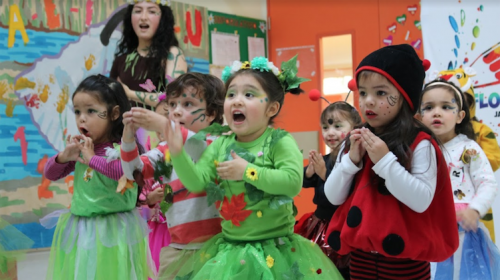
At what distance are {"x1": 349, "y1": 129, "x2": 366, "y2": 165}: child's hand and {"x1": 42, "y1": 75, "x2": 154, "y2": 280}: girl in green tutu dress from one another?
992 millimetres

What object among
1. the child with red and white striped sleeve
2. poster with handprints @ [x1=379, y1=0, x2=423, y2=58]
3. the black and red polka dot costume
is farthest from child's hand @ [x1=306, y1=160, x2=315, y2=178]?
poster with handprints @ [x1=379, y1=0, x2=423, y2=58]

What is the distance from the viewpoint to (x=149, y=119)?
1.74 metres

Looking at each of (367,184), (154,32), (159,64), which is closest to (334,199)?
(367,184)

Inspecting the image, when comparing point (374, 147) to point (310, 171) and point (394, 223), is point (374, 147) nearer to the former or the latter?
point (394, 223)


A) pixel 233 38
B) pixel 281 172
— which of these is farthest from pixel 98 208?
pixel 233 38

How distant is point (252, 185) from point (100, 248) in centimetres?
86

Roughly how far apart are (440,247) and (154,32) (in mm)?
2265

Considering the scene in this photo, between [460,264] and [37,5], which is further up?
[37,5]

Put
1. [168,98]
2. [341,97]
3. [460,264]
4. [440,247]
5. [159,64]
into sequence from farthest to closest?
1. [341,97]
2. [159,64]
3. [460,264]
4. [168,98]
5. [440,247]

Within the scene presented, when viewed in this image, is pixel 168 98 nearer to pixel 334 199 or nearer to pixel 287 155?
pixel 287 155

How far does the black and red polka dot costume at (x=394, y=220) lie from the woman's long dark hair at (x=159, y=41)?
1.63m

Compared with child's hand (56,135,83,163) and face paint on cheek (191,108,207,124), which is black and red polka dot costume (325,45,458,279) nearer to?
face paint on cheek (191,108,207,124)

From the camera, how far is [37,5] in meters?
4.56

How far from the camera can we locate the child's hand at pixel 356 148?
66.5 inches
